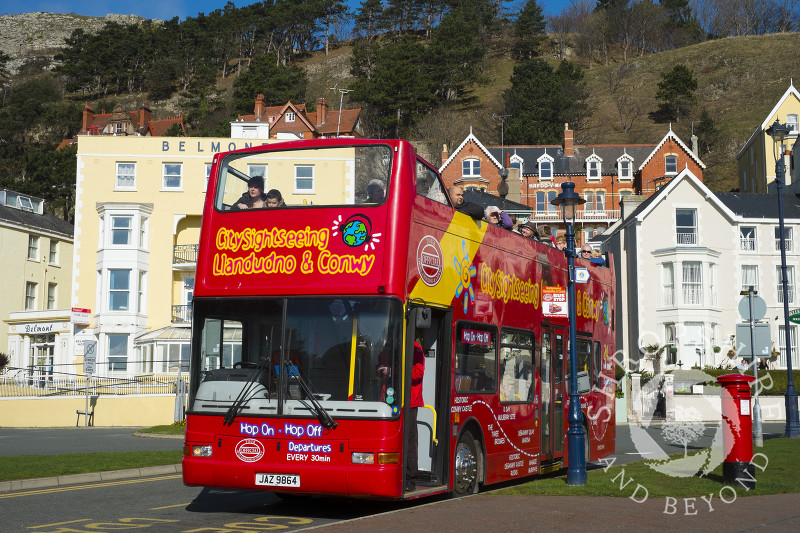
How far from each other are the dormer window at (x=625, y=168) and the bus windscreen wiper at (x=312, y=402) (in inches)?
2958

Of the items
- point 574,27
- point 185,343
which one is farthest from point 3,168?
point 574,27

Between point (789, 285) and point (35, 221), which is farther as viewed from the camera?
point (35, 221)

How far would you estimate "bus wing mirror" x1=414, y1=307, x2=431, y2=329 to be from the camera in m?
10.3

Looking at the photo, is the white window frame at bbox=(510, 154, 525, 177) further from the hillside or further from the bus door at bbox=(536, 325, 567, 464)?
the bus door at bbox=(536, 325, 567, 464)

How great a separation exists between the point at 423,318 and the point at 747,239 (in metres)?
48.3

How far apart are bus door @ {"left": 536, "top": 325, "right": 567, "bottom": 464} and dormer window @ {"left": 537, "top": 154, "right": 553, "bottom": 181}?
66.5 metres

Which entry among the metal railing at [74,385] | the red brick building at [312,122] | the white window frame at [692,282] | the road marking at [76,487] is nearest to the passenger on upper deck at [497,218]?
the road marking at [76,487]

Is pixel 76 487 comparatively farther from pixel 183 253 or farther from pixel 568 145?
pixel 568 145

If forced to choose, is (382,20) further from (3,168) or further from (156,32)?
(3,168)

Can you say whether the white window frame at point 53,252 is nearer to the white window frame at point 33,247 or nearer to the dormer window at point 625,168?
the white window frame at point 33,247

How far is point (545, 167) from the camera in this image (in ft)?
267

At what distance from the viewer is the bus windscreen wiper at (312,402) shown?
9.92 metres

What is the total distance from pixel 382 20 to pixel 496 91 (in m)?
31.3

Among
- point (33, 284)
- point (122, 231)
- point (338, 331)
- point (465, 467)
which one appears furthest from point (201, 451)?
point (33, 284)
